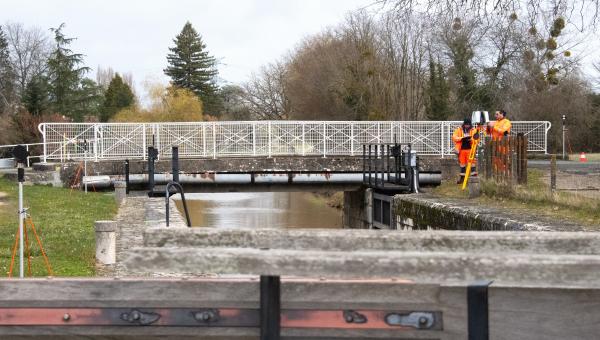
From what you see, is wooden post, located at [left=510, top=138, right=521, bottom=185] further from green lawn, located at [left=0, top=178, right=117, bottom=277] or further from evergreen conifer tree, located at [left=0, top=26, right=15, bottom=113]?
evergreen conifer tree, located at [left=0, top=26, right=15, bottom=113]

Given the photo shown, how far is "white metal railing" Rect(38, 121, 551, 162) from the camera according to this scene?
82.3 ft

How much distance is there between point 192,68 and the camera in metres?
82.3

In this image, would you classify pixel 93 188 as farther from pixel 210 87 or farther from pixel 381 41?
pixel 210 87

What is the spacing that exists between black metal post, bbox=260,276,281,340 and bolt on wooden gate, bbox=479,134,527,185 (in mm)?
12894

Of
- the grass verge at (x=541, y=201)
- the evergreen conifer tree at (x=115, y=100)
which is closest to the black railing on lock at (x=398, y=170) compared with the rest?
the grass verge at (x=541, y=201)

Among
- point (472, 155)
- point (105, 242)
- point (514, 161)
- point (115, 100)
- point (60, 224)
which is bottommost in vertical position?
point (60, 224)

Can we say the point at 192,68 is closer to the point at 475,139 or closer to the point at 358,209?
the point at 358,209

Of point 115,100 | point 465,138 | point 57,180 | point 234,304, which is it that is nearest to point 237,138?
point 57,180

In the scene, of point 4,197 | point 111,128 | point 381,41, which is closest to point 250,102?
point 381,41

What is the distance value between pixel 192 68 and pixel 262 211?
163ft

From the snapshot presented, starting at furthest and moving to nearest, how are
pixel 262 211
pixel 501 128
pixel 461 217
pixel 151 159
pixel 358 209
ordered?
pixel 262 211, pixel 358 209, pixel 151 159, pixel 501 128, pixel 461 217

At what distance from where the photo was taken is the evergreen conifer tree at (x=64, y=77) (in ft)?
198

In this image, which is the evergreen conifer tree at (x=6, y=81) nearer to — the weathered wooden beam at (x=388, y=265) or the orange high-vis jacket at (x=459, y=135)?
the orange high-vis jacket at (x=459, y=135)

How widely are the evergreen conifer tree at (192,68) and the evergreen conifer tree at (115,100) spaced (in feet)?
18.4
